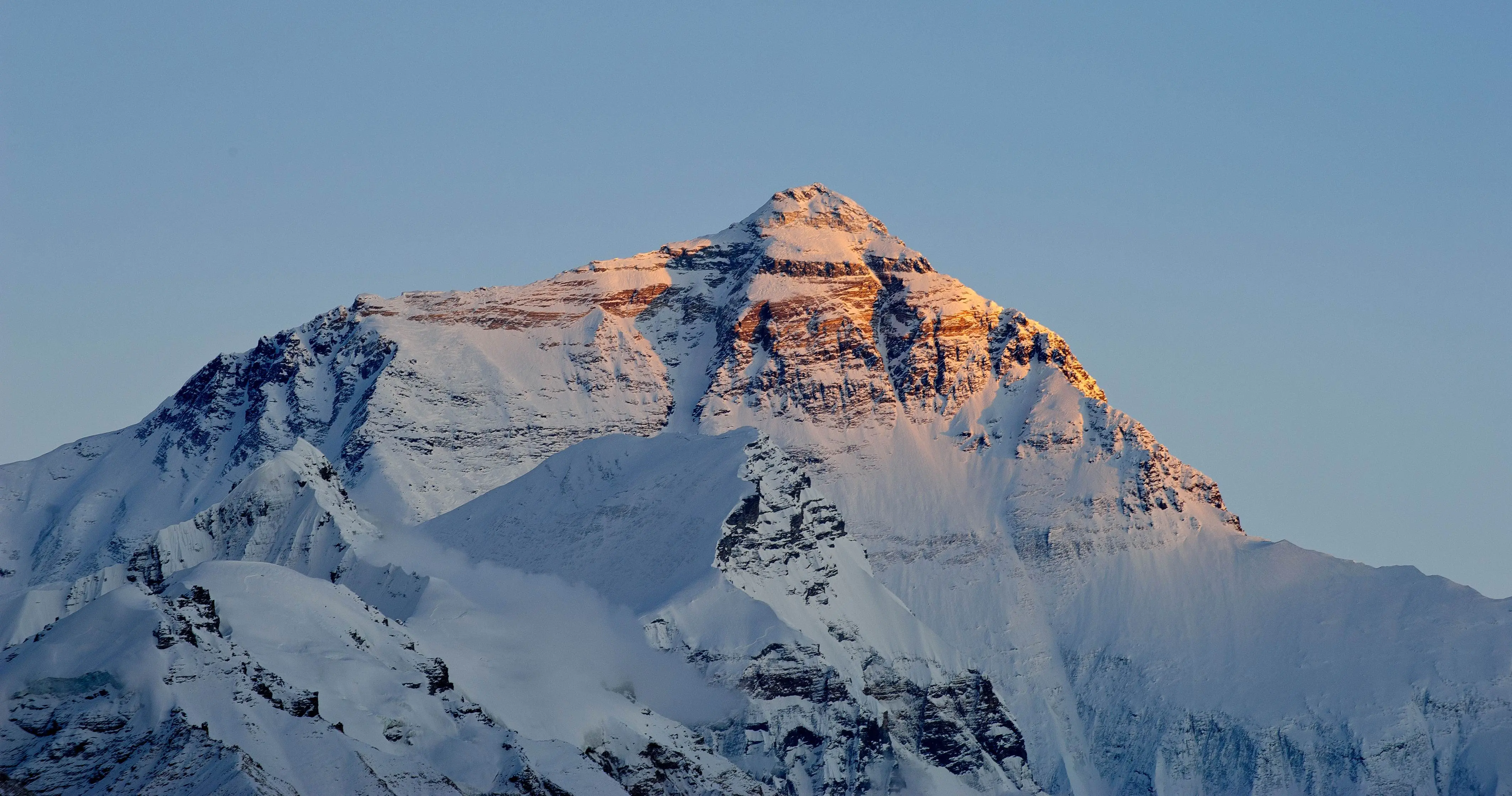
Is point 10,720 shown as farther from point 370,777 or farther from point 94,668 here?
point 370,777

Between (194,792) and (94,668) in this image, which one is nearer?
(194,792)

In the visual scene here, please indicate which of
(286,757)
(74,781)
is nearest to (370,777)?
(286,757)

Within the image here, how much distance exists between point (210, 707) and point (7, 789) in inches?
736

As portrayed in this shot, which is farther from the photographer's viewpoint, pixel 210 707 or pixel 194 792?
pixel 210 707

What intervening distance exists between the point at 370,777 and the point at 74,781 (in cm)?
2224

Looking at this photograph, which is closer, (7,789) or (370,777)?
(7,789)

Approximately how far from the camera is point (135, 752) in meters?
191

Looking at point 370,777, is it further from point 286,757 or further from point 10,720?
point 10,720

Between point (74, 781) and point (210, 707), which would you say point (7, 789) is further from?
point (210, 707)

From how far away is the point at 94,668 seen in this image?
200 m

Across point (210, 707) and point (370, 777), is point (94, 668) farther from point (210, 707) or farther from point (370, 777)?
point (370, 777)

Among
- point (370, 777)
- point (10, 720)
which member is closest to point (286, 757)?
point (370, 777)

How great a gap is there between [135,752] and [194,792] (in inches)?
383

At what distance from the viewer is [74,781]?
618ft
